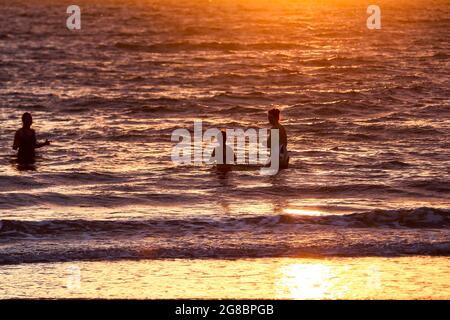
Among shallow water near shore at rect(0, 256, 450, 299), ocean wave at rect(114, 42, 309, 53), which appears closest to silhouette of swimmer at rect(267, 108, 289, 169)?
shallow water near shore at rect(0, 256, 450, 299)

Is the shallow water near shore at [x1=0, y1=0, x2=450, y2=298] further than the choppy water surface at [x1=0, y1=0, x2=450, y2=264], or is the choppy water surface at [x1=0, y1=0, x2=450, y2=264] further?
the choppy water surface at [x1=0, y1=0, x2=450, y2=264]

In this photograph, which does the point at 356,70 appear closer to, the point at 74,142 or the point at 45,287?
the point at 74,142

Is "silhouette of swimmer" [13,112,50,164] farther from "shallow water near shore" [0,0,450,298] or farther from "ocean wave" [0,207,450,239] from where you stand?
"ocean wave" [0,207,450,239]


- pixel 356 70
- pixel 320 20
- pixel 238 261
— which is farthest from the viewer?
pixel 320 20

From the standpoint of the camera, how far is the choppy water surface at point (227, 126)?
501 inches

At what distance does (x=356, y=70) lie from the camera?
39969 millimetres

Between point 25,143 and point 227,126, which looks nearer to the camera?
point 25,143

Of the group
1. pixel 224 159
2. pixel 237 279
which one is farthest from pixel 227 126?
pixel 237 279

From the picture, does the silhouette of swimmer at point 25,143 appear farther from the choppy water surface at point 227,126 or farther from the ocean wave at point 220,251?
the ocean wave at point 220,251

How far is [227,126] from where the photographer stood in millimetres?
26312

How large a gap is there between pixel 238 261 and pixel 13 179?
306 inches

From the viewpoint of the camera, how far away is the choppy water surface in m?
12.7

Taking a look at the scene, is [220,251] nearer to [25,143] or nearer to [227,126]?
[25,143]

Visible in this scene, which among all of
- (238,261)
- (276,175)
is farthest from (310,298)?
(276,175)
